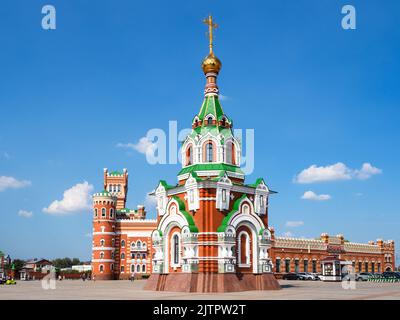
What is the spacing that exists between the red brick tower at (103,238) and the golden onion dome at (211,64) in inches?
1446

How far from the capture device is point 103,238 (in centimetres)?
6962

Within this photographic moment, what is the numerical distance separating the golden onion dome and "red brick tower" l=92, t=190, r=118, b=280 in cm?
3673

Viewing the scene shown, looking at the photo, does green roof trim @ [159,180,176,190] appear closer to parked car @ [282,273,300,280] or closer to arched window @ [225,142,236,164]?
arched window @ [225,142,236,164]

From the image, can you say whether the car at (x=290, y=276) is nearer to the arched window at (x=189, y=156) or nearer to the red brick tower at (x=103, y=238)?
the red brick tower at (x=103, y=238)

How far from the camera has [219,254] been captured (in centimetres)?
3244

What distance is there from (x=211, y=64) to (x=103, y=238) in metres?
39.3

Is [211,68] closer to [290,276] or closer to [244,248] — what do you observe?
[244,248]

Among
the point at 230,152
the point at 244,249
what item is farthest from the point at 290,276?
the point at 230,152

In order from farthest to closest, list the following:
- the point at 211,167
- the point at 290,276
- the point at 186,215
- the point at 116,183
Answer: the point at 116,183 < the point at 290,276 < the point at 211,167 < the point at 186,215

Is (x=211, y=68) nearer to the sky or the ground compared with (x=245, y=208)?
nearer to the sky

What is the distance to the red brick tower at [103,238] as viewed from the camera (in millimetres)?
69125

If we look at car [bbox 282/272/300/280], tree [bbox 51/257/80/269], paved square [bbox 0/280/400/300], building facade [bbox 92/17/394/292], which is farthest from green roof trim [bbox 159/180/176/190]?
tree [bbox 51/257/80/269]

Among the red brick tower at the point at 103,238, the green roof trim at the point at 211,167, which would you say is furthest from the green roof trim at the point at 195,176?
the red brick tower at the point at 103,238
